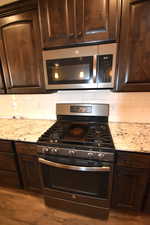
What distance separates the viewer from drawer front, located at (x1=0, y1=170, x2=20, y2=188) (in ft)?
5.08

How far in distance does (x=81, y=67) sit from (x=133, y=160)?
3.35ft

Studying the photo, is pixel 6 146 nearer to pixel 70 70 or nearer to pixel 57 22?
pixel 70 70

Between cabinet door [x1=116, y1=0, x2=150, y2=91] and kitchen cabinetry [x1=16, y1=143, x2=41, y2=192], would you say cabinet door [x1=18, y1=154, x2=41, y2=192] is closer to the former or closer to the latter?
kitchen cabinetry [x1=16, y1=143, x2=41, y2=192]

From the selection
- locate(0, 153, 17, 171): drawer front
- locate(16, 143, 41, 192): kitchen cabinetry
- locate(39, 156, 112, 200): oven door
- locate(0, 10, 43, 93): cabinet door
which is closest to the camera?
locate(39, 156, 112, 200): oven door

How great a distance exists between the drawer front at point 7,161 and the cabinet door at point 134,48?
59.4 inches

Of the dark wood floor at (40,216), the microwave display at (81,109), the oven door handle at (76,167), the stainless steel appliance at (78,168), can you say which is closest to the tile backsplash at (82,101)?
the microwave display at (81,109)

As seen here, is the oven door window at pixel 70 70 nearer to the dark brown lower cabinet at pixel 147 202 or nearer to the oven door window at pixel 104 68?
the oven door window at pixel 104 68

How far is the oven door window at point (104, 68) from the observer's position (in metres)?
1.08

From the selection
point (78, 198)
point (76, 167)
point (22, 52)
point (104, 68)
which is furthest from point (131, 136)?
point (22, 52)

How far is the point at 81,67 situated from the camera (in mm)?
1153

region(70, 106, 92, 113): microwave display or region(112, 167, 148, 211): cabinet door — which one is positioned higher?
region(70, 106, 92, 113): microwave display

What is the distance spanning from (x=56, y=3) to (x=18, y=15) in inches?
17.0

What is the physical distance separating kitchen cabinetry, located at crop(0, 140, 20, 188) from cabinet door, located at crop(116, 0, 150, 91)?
145 centimetres

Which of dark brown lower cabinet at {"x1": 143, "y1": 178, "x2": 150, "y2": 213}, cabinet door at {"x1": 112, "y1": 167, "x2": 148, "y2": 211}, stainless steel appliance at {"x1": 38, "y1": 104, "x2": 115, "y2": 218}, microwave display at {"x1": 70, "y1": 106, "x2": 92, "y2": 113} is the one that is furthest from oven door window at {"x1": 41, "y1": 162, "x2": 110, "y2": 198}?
microwave display at {"x1": 70, "y1": 106, "x2": 92, "y2": 113}
